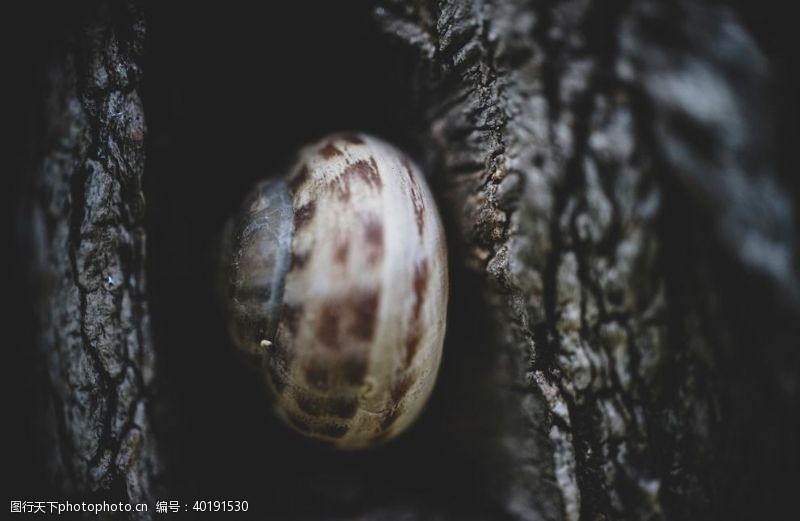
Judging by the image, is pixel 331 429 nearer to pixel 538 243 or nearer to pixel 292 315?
pixel 292 315

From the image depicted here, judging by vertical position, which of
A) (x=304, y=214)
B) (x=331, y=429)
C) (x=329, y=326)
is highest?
(x=304, y=214)

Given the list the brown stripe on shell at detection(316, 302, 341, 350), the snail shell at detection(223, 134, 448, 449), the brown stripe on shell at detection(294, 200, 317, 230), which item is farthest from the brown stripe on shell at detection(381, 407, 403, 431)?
the brown stripe on shell at detection(294, 200, 317, 230)

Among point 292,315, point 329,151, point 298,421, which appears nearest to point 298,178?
point 329,151

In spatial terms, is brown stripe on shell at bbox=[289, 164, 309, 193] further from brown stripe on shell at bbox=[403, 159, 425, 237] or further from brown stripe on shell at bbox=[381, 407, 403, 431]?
brown stripe on shell at bbox=[381, 407, 403, 431]

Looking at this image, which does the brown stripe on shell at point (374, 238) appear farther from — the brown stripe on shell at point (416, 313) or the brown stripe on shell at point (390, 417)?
the brown stripe on shell at point (390, 417)

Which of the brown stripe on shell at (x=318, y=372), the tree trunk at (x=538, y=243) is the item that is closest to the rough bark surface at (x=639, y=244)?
the tree trunk at (x=538, y=243)

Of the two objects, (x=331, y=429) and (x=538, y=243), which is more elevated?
(x=538, y=243)

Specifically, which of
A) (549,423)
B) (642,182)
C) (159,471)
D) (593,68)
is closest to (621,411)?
(549,423)
